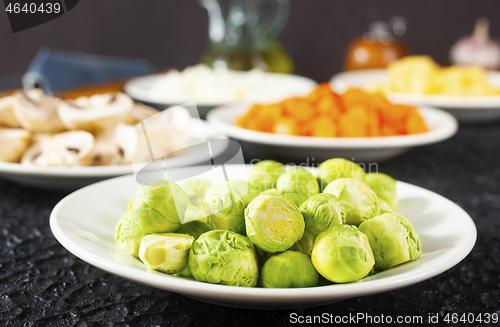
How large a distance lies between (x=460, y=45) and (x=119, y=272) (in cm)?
282

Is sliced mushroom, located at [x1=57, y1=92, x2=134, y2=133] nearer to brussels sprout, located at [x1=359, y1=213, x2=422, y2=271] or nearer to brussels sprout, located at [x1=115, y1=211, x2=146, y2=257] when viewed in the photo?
brussels sprout, located at [x1=115, y1=211, x2=146, y2=257]

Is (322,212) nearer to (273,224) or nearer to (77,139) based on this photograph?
(273,224)

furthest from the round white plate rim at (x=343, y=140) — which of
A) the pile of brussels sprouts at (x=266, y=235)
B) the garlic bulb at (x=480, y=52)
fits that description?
the garlic bulb at (x=480, y=52)

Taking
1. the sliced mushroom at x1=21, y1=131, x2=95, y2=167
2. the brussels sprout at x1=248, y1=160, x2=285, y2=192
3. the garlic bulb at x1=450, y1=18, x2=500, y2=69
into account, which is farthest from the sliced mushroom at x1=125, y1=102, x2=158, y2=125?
the garlic bulb at x1=450, y1=18, x2=500, y2=69

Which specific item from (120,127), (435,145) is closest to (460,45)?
(435,145)

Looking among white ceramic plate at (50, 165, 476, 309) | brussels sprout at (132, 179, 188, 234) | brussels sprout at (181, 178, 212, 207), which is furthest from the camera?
brussels sprout at (181, 178, 212, 207)

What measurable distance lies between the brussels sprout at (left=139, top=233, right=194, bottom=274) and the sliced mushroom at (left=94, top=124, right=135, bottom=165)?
528 mm

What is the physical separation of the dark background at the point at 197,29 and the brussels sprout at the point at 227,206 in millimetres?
3666

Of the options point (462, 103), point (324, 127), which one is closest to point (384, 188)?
point (324, 127)

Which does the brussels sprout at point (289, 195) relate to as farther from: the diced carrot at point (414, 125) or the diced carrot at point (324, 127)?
the diced carrot at point (414, 125)

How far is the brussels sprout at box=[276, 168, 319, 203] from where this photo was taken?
2.37 feet

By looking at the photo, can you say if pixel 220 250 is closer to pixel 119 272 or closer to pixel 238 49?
pixel 119 272

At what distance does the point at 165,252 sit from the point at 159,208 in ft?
0.22

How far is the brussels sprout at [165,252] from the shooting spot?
0.59 meters
